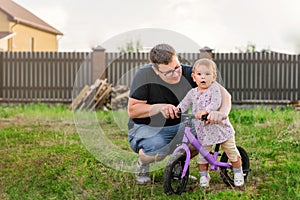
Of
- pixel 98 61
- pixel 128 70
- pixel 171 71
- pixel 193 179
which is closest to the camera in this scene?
pixel 171 71

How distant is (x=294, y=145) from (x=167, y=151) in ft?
7.83

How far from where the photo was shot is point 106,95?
44.2ft

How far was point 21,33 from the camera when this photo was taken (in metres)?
24.6

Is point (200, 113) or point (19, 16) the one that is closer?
point (200, 113)

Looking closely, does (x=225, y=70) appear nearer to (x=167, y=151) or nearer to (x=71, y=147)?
(x=71, y=147)

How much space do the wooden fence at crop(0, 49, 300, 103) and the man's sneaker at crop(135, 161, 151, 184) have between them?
35.9ft

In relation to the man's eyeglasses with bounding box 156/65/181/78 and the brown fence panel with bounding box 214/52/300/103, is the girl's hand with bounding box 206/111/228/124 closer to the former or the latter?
the man's eyeglasses with bounding box 156/65/181/78

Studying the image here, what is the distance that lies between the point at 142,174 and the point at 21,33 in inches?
816

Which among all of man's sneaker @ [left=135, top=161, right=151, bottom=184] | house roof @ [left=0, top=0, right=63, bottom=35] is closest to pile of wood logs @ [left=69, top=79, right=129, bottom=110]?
man's sneaker @ [left=135, top=161, right=151, bottom=184]

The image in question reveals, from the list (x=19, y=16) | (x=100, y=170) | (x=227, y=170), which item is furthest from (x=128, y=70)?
(x=227, y=170)

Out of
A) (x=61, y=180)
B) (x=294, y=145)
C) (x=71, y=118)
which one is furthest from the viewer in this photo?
(x=71, y=118)

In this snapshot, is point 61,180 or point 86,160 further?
point 86,160

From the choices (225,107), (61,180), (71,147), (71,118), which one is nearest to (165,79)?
(225,107)

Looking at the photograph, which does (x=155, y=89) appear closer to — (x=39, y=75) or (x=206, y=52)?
(x=206, y=52)
